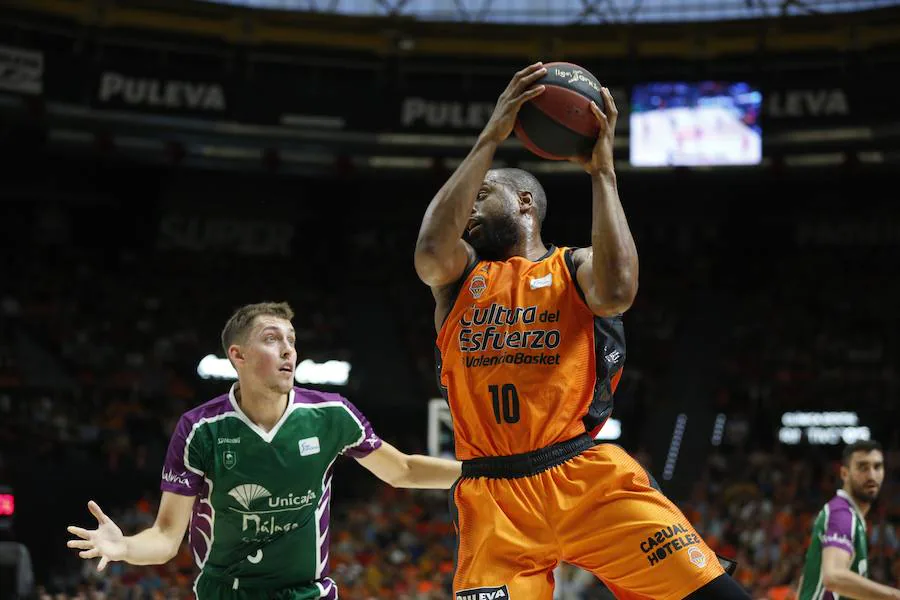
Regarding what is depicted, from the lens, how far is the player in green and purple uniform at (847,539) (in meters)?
6.25

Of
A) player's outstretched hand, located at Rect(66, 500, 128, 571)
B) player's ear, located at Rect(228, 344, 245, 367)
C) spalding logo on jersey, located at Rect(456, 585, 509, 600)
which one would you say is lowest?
spalding logo on jersey, located at Rect(456, 585, 509, 600)

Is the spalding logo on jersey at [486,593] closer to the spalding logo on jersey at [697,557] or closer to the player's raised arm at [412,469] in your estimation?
the spalding logo on jersey at [697,557]

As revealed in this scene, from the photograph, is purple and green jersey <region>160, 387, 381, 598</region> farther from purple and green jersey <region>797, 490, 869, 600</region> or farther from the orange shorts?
purple and green jersey <region>797, 490, 869, 600</region>

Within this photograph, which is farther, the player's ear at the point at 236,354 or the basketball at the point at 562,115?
the player's ear at the point at 236,354

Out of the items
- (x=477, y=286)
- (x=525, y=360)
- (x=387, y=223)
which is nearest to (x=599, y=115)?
(x=477, y=286)

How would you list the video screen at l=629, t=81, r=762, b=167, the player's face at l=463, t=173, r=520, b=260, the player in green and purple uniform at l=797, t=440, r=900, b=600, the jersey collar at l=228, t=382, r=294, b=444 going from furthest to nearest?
the video screen at l=629, t=81, r=762, b=167, the player in green and purple uniform at l=797, t=440, r=900, b=600, the jersey collar at l=228, t=382, r=294, b=444, the player's face at l=463, t=173, r=520, b=260

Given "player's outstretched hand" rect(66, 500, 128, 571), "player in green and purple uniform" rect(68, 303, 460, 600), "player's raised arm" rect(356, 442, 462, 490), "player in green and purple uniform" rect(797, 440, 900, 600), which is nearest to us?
"player's outstretched hand" rect(66, 500, 128, 571)

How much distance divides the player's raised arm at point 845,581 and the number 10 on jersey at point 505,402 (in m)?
3.09

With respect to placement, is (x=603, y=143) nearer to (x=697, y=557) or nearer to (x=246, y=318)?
(x=697, y=557)

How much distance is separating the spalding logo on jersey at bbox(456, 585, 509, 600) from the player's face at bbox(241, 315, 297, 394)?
1.53 meters

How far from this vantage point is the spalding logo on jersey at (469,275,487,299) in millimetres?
4211

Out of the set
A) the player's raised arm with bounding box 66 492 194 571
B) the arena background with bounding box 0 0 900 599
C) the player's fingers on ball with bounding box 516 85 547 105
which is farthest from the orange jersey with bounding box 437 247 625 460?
the arena background with bounding box 0 0 900 599

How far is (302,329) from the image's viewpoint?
73.3 feet

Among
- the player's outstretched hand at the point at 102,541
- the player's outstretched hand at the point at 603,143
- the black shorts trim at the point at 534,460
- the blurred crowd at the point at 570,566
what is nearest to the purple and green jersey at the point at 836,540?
the black shorts trim at the point at 534,460
